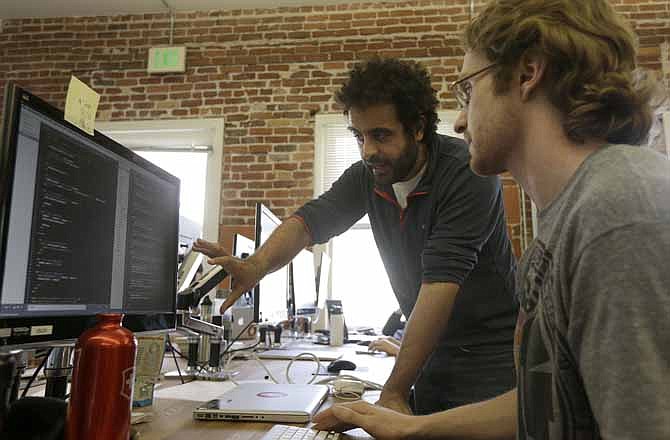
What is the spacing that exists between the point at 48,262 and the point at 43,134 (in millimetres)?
192

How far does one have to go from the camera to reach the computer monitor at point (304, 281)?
2.70m

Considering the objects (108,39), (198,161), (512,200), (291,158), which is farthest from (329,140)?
(108,39)

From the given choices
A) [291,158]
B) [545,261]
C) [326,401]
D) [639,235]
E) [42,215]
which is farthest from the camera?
[291,158]

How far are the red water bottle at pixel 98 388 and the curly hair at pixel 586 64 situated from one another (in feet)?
2.21

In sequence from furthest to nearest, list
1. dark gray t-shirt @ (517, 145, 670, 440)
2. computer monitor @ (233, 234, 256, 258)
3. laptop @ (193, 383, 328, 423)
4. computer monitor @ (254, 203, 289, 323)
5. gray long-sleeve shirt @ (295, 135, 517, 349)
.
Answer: computer monitor @ (233, 234, 256, 258), computer monitor @ (254, 203, 289, 323), gray long-sleeve shirt @ (295, 135, 517, 349), laptop @ (193, 383, 328, 423), dark gray t-shirt @ (517, 145, 670, 440)

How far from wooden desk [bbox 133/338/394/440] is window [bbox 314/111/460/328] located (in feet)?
7.37

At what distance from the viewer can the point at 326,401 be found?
3.77 feet

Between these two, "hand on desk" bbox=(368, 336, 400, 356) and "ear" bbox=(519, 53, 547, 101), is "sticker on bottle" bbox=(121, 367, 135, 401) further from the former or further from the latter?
"hand on desk" bbox=(368, 336, 400, 356)

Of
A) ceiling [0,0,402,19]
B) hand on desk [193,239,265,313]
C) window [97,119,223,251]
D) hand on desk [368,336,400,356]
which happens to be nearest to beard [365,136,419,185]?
hand on desk [193,239,265,313]

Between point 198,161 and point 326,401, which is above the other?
point 198,161

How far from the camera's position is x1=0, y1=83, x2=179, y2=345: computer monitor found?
732 millimetres

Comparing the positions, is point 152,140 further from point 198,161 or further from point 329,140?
point 329,140

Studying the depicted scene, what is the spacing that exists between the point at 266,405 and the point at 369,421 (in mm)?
229

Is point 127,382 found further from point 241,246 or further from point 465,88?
point 241,246
